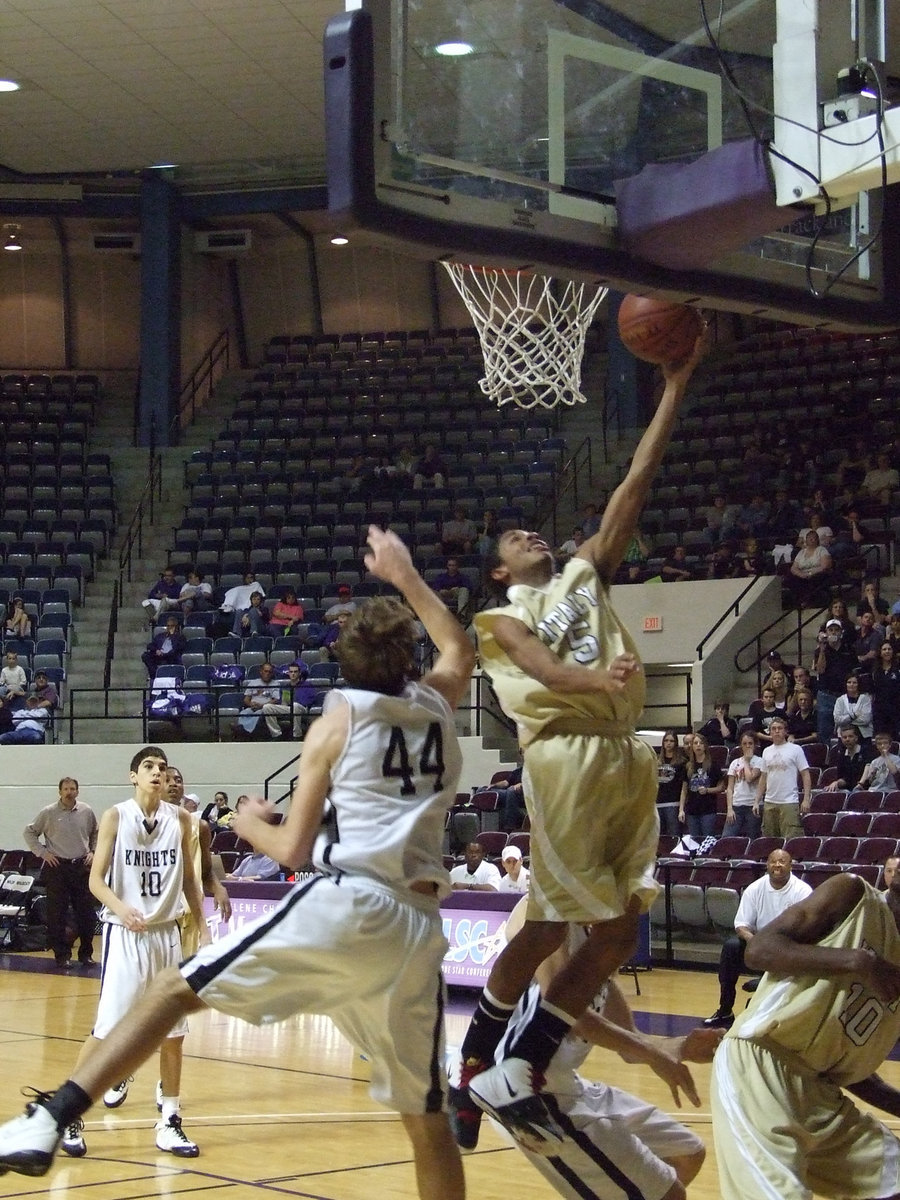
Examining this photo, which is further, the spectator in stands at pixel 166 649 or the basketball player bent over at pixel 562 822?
the spectator in stands at pixel 166 649

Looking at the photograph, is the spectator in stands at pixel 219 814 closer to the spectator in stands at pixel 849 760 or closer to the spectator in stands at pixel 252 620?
the spectator in stands at pixel 252 620

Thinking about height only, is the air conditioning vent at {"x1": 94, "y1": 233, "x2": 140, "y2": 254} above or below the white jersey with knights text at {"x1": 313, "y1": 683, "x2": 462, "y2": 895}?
above

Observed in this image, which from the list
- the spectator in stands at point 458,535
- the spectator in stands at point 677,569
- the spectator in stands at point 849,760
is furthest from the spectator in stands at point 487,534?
the spectator in stands at point 849,760

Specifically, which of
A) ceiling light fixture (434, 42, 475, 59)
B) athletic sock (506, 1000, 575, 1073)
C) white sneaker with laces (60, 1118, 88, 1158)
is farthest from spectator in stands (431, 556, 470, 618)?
athletic sock (506, 1000, 575, 1073)

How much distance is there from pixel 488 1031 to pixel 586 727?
0.91m

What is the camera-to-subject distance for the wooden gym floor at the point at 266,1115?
246 inches

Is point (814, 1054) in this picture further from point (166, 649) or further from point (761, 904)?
point (166, 649)

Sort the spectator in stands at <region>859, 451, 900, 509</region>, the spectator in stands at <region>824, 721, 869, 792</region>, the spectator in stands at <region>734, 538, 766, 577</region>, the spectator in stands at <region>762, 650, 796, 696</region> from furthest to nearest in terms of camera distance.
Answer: the spectator in stands at <region>859, 451, 900, 509</region>, the spectator in stands at <region>734, 538, 766, 577</region>, the spectator in stands at <region>762, 650, 796, 696</region>, the spectator in stands at <region>824, 721, 869, 792</region>

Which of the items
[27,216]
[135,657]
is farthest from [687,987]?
[27,216]

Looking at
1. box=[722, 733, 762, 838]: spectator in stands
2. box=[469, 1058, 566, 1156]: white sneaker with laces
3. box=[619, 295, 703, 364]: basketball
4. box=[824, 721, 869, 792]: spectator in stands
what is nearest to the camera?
box=[469, 1058, 566, 1156]: white sneaker with laces

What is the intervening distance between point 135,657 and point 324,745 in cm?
1764

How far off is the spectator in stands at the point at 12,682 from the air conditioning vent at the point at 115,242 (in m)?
10.1

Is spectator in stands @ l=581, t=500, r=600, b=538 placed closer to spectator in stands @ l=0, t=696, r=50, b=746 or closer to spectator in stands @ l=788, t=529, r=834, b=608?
spectator in stands @ l=788, t=529, r=834, b=608

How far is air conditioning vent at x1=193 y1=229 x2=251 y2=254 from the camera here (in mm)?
26984
